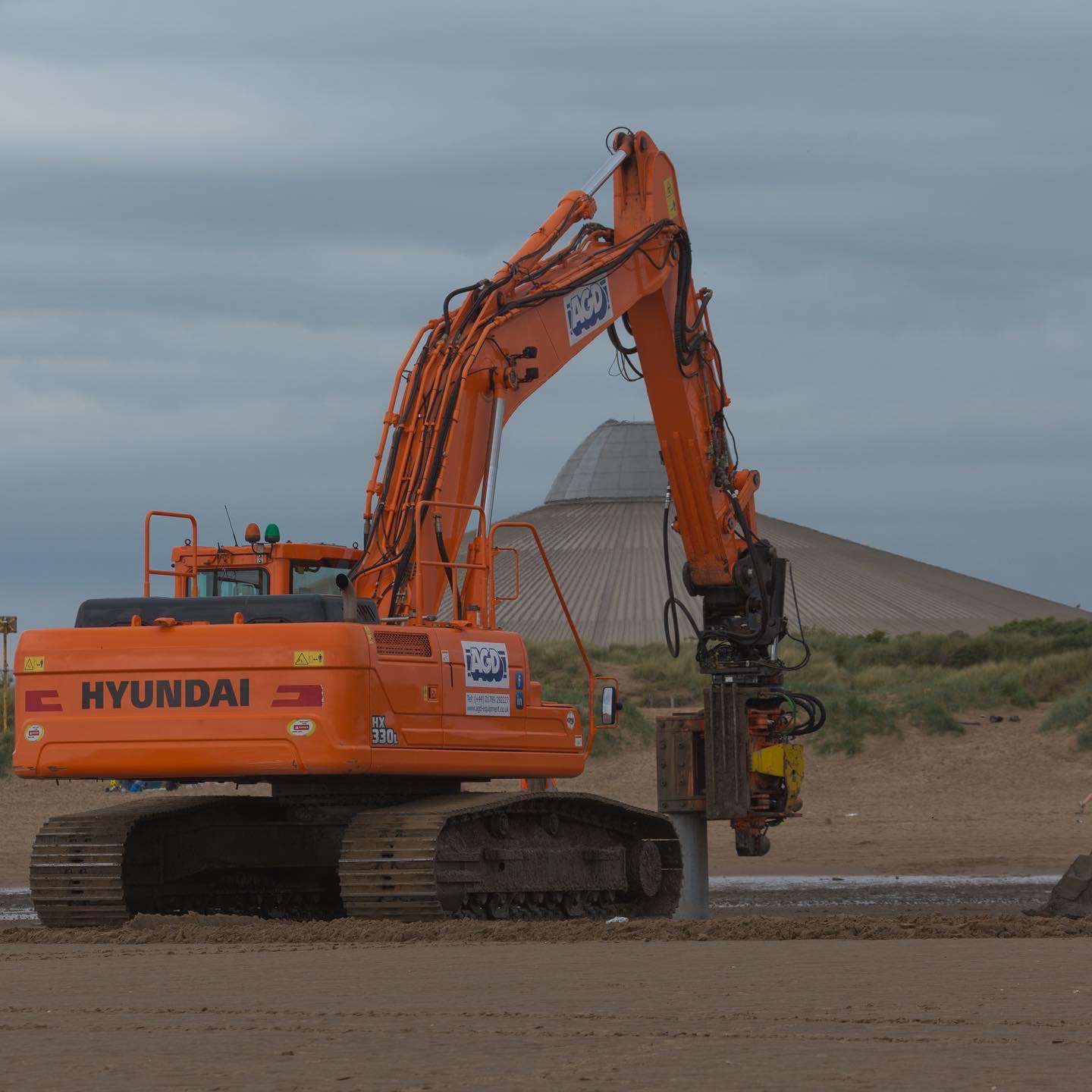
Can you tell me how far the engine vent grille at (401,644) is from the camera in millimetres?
14773

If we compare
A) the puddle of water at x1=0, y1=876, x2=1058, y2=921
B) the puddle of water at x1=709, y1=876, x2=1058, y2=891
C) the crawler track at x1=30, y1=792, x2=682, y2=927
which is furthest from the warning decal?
the puddle of water at x1=709, y1=876, x2=1058, y2=891

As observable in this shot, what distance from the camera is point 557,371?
57.7ft

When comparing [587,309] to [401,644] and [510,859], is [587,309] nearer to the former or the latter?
[401,644]

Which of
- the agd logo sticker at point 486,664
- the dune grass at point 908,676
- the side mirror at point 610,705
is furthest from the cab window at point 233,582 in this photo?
the dune grass at point 908,676

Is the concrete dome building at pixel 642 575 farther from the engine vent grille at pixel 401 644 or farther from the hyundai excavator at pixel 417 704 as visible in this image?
the engine vent grille at pixel 401 644

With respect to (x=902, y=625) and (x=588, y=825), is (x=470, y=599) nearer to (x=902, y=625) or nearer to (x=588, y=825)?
(x=588, y=825)

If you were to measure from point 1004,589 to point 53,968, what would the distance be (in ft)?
260

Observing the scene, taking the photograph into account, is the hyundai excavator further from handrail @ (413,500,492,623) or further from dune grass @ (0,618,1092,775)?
dune grass @ (0,618,1092,775)

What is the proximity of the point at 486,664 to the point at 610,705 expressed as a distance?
1.39 m

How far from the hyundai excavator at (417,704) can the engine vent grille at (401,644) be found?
2cm

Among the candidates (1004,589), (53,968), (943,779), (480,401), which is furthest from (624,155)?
(1004,589)

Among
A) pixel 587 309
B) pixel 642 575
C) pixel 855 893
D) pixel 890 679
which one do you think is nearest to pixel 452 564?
pixel 587 309

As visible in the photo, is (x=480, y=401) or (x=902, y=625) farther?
(x=902, y=625)

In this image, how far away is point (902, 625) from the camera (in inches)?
2849
